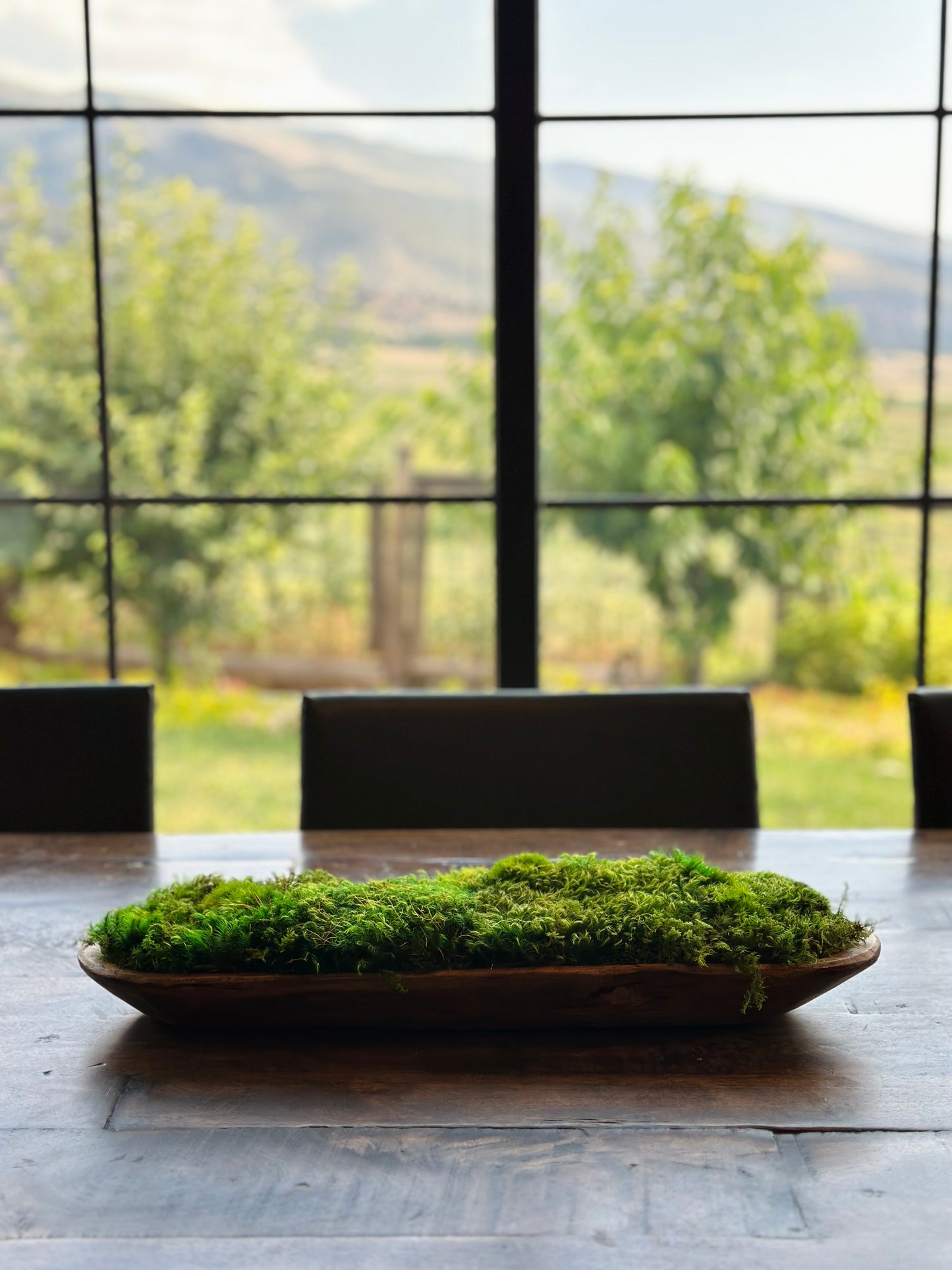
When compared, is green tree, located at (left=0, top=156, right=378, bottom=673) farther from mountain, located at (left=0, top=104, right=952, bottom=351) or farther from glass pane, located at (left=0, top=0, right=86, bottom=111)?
glass pane, located at (left=0, top=0, right=86, bottom=111)

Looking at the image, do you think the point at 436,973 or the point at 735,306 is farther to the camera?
the point at 735,306

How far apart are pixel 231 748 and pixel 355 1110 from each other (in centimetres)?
572

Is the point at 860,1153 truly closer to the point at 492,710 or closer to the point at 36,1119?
the point at 36,1119

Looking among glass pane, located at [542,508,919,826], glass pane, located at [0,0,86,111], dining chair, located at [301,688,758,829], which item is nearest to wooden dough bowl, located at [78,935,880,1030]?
dining chair, located at [301,688,758,829]

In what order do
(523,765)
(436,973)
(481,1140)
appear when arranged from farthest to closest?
(523,765) < (436,973) < (481,1140)

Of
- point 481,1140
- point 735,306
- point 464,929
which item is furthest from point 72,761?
point 735,306

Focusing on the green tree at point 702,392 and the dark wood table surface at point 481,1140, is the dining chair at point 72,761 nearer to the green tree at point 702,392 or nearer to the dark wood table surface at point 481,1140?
the dark wood table surface at point 481,1140

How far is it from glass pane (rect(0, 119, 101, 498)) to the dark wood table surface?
5325 mm

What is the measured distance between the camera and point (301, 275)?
20.9 ft

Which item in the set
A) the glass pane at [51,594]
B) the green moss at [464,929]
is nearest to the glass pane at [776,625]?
the glass pane at [51,594]

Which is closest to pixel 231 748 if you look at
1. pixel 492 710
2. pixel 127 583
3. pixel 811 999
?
pixel 127 583

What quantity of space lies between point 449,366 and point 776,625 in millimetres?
1965

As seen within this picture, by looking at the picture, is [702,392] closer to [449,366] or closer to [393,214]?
[449,366]

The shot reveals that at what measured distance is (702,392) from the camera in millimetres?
5848
